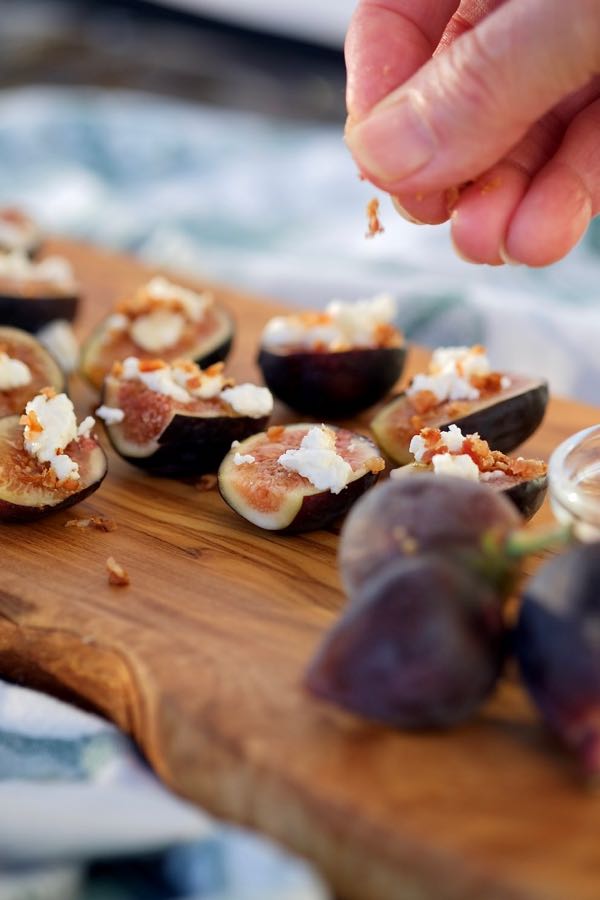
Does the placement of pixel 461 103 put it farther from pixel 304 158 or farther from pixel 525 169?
pixel 304 158

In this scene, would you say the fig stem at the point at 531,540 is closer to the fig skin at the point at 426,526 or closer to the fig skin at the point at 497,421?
the fig skin at the point at 426,526

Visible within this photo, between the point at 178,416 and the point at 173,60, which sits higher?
the point at 178,416

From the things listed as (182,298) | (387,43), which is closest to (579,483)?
(387,43)


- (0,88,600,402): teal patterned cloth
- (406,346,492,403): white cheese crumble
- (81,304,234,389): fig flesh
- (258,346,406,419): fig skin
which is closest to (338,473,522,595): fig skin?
(406,346,492,403): white cheese crumble

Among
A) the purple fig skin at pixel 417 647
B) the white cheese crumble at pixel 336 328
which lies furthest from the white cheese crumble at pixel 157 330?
the purple fig skin at pixel 417 647

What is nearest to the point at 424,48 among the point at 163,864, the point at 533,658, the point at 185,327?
the point at 185,327

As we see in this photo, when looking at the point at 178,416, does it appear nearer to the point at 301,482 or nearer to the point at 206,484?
the point at 206,484
